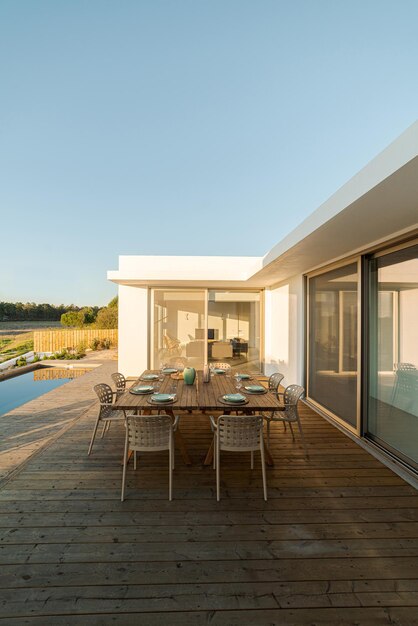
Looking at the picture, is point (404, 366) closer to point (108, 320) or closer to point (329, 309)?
point (329, 309)

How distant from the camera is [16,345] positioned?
1365 cm

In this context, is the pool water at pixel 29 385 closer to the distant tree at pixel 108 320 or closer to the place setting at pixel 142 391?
the place setting at pixel 142 391

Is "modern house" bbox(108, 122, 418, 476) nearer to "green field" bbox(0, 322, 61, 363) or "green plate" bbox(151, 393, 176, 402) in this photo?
"green plate" bbox(151, 393, 176, 402)

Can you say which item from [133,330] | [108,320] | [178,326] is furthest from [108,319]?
[178,326]

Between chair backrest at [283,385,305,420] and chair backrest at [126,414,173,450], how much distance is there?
157cm

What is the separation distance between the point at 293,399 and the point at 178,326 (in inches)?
195

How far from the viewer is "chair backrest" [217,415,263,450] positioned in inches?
110

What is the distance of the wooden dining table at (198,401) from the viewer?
10.2ft

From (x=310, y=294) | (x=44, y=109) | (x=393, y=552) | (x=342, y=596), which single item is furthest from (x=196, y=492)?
(x=44, y=109)

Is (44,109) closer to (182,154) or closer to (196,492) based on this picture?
(182,154)

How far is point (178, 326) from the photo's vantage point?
331 inches

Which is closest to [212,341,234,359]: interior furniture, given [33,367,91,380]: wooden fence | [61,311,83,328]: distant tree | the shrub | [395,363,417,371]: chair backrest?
[33,367,91,380]: wooden fence

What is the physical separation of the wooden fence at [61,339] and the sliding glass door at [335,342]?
12345 millimetres

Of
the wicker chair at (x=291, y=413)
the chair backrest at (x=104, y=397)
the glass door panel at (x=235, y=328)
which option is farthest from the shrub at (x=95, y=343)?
the wicker chair at (x=291, y=413)
